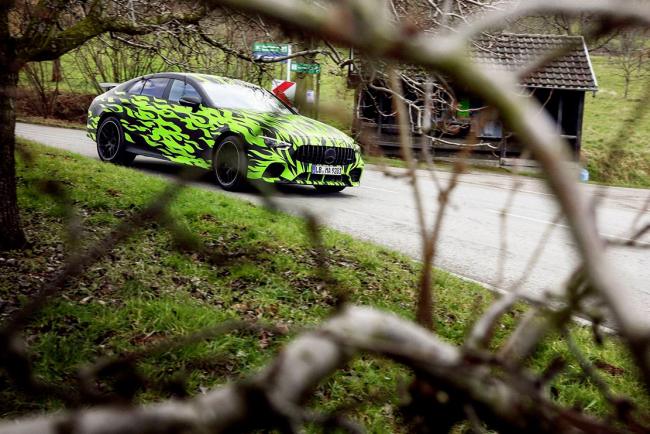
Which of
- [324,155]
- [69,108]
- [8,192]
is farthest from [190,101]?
[69,108]

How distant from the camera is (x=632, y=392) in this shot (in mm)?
4184

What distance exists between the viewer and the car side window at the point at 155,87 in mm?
11086

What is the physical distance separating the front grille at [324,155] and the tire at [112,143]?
133 inches

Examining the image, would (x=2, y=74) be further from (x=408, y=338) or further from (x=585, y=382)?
(x=585, y=382)

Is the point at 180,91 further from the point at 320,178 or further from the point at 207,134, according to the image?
the point at 320,178

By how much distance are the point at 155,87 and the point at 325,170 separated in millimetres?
3309

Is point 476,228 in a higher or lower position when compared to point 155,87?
lower

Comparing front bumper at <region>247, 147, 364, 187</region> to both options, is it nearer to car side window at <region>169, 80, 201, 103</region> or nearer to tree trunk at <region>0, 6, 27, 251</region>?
car side window at <region>169, 80, 201, 103</region>

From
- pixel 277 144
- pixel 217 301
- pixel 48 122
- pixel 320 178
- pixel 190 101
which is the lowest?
pixel 217 301

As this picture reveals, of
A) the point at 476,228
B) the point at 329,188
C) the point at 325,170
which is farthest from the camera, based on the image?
the point at 329,188

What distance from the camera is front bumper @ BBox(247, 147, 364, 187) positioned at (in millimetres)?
9336

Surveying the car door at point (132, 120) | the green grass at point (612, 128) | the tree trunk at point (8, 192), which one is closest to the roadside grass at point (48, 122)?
the car door at point (132, 120)

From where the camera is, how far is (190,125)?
33.7 feet

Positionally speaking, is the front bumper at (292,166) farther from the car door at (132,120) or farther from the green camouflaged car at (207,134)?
the car door at (132,120)
